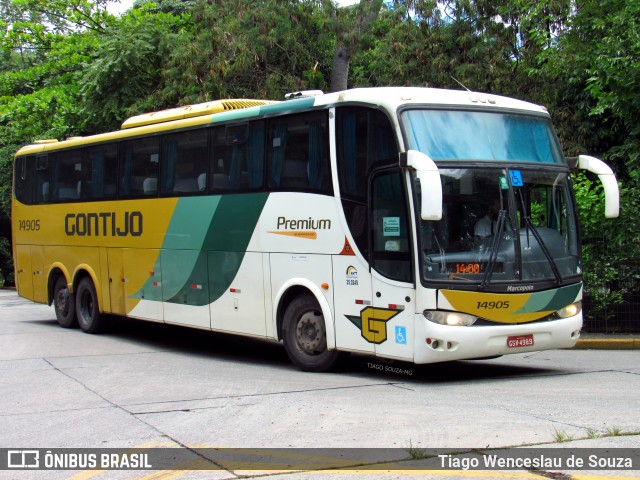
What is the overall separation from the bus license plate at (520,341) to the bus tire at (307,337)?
2137 mm

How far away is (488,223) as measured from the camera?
32.8ft

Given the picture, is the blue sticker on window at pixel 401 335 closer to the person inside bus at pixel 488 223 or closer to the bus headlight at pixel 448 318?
the bus headlight at pixel 448 318

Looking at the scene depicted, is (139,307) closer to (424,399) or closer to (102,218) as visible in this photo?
(102,218)

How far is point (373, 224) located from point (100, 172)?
7.51 metres

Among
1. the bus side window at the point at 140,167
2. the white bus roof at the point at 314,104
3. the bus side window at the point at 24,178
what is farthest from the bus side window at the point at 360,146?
the bus side window at the point at 24,178

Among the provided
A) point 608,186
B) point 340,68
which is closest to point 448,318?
point 608,186

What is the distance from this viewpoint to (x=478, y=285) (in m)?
9.81

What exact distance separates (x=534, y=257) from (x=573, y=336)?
46.9 inches

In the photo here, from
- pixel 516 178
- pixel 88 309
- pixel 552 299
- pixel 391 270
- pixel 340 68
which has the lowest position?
pixel 88 309

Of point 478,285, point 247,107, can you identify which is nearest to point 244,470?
point 478,285

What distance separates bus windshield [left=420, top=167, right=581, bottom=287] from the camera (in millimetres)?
9766

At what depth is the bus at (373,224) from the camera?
32.2ft

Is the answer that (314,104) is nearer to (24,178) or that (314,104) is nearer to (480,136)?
(480,136)

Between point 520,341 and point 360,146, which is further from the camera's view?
point 360,146
